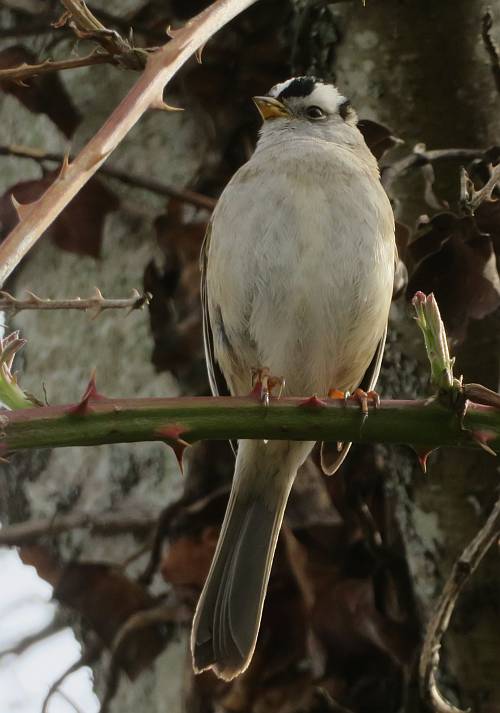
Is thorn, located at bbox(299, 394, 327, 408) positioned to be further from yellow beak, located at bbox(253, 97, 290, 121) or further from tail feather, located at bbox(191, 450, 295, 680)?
yellow beak, located at bbox(253, 97, 290, 121)

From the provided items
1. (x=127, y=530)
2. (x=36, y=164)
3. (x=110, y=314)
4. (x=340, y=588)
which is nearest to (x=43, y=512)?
(x=127, y=530)

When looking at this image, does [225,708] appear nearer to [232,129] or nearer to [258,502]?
[258,502]

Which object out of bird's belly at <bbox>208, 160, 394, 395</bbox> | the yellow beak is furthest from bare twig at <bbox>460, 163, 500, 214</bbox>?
the yellow beak

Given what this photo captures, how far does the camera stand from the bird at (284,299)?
247cm

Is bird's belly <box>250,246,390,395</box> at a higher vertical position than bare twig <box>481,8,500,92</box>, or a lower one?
lower

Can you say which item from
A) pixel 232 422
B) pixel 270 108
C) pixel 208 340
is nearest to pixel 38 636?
pixel 208 340

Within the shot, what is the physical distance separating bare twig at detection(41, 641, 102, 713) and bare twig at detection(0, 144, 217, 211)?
108 centimetres

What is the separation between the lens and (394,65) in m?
2.82

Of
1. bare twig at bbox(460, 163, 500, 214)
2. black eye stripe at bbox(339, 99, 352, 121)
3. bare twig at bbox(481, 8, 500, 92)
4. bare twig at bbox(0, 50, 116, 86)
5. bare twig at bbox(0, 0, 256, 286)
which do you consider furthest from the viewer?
black eye stripe at bbox(339, 99, 352, 121)

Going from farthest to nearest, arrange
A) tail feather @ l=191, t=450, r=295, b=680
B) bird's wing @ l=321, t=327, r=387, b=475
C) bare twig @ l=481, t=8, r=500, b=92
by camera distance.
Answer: bare twig @ l=481, t=8, r=500, b=92
bird's wing @ l=321, t=327, r=387, b=475
tail feather @ l=191, t=450, r=295, b=680

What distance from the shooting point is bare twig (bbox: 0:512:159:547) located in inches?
98.7

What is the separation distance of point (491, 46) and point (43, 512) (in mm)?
1526

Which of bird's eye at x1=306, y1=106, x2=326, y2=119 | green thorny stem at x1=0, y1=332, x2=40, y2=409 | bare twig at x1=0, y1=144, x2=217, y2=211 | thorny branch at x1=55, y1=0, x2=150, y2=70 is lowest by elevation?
green thorny stem at x1=0, y1=332, x2=40, y2=409

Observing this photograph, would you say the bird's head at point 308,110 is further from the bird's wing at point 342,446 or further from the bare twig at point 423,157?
the bird's wing at point 342,446
